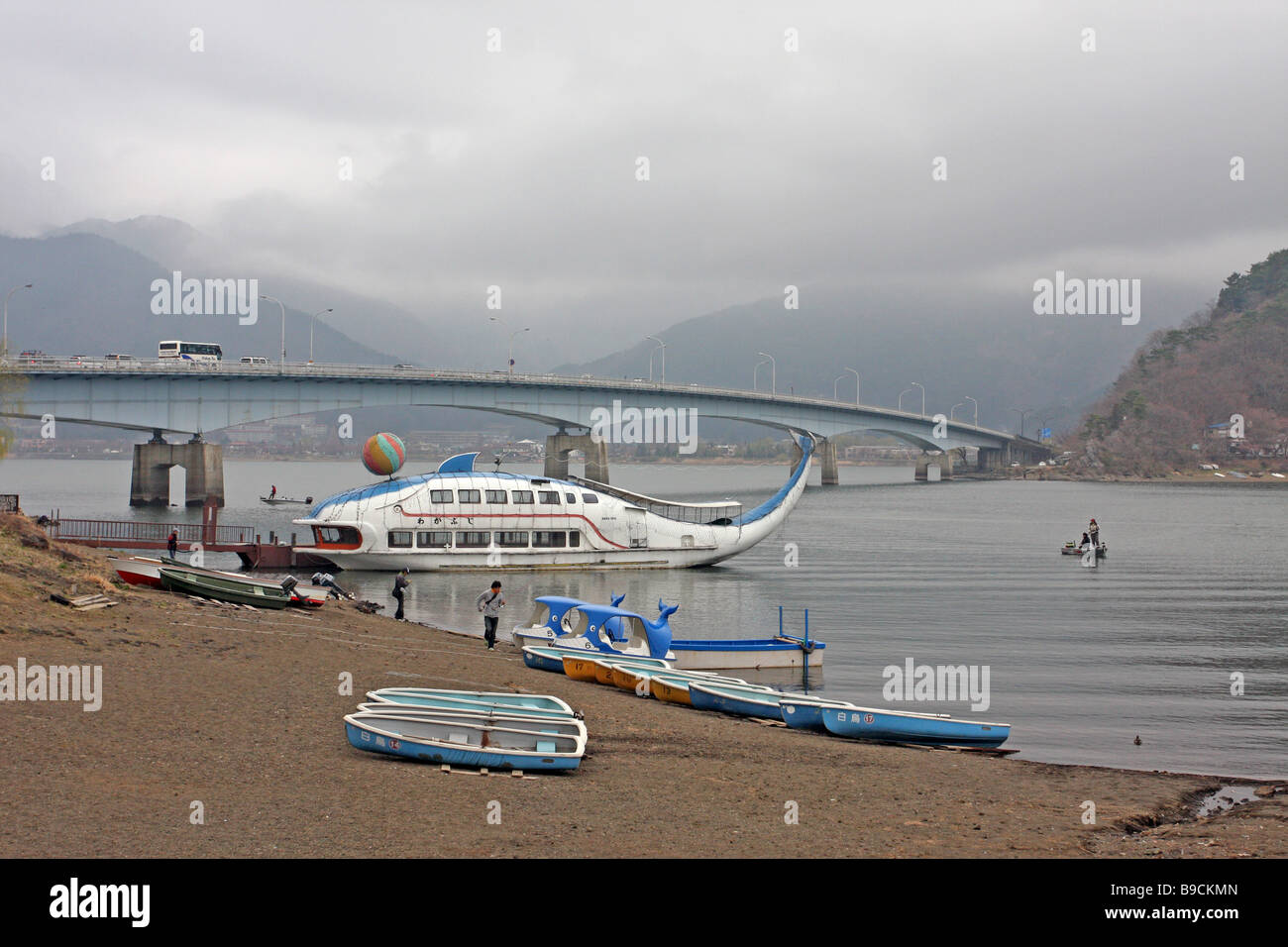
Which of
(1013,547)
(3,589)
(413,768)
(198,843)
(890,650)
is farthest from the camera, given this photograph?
(1013,547)

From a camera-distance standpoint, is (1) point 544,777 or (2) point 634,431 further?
(2) point 634,431

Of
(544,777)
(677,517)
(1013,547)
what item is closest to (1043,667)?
(544,777)

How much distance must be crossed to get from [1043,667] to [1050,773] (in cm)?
1252

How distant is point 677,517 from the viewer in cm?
5956

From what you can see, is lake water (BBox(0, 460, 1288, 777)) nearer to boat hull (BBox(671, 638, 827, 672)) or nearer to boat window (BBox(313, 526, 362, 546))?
boat hull (BBox(671, 638, 827, 672))

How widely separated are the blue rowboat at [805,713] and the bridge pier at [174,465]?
74.0 m

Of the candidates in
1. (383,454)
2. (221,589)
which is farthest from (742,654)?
(383,454)

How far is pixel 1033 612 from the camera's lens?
42.4m

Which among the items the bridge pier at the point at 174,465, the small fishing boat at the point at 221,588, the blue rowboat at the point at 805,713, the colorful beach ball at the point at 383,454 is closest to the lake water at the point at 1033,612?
the bridge pier at the point at 174,465

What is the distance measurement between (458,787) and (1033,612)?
3267 centimetres

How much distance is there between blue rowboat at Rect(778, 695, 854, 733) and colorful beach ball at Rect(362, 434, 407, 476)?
37460 mm

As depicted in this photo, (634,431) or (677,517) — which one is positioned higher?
(634,431)

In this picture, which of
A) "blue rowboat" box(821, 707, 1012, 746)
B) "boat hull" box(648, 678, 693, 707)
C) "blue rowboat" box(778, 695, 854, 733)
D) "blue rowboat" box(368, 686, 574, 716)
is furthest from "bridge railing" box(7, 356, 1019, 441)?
"blue rowboat" box(821, 707, 1012, 746)

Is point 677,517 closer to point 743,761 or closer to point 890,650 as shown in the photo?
point 890,650
